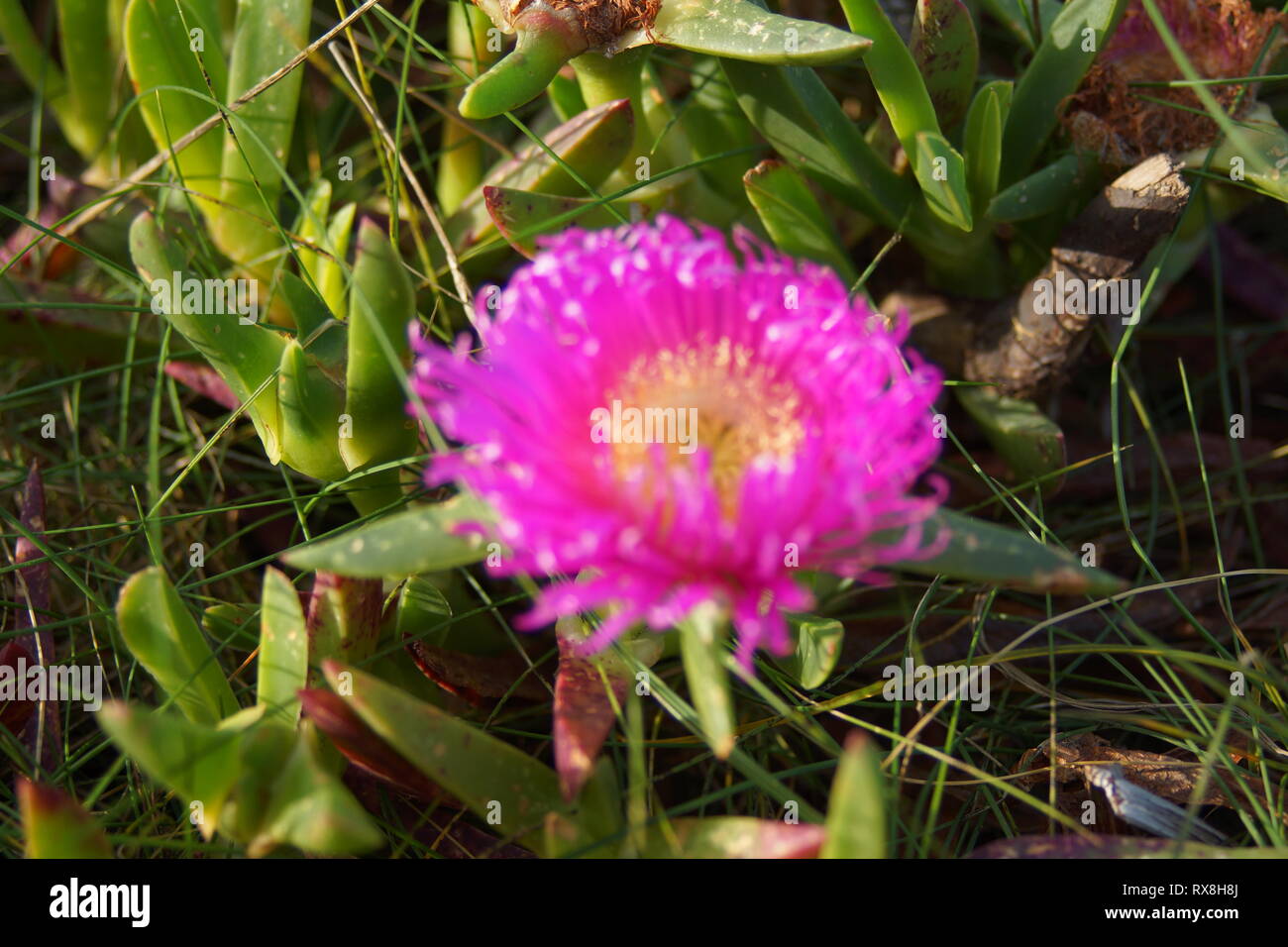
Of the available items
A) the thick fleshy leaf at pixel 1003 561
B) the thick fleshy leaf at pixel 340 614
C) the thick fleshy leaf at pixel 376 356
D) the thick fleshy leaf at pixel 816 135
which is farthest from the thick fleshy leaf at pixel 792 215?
the thick fleshy leaf at pixel 340 614

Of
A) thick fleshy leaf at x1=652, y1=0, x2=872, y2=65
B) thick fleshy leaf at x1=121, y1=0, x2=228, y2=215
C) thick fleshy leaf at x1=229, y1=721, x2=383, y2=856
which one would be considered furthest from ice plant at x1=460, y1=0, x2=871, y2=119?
thick fleshy leaf at x1=229, y1=721, x2=383, y2=856

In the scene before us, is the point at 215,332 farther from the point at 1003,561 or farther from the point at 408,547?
the point at 1003,561

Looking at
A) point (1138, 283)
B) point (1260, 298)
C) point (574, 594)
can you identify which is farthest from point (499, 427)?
point (1260, 298)

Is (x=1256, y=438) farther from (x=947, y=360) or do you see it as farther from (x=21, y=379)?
(x=21, y=379)

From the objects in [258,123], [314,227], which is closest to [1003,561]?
[314,227]

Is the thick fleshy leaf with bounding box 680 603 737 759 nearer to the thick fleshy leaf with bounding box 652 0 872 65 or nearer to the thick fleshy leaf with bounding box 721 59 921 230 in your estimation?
the thick fleshy leaf with bounding box 652 0 872 65
